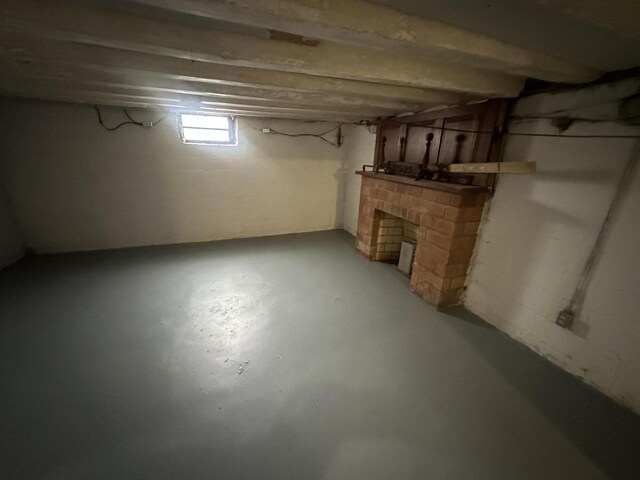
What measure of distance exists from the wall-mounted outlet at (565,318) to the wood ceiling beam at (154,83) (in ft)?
7.01

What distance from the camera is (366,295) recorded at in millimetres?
2662

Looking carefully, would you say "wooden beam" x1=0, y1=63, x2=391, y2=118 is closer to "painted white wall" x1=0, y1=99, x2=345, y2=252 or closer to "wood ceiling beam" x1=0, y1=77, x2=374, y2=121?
"wood ceiling beam" x1=0, y1=77, x2=374, y2=121

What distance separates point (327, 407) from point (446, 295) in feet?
5.21

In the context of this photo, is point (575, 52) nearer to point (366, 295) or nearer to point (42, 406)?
point (366, 295)

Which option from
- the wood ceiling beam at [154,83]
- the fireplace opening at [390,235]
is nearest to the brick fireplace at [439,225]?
the fireplace opening at [390,235]

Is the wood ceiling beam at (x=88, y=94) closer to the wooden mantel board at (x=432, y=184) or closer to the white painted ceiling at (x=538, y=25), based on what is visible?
the wooden mantel board at (x=432, y=184)

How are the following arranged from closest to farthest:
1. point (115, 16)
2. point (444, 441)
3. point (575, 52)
A: point (115, 16) < point (575, 52) < point (444, 441)

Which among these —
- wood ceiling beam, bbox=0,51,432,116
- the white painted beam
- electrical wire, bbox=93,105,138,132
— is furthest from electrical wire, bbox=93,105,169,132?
wood ceiling beam, bbox=0,51,432,116

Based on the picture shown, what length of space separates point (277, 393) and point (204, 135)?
3509 mm

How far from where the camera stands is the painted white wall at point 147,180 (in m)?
3.02

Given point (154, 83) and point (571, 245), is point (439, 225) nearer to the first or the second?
point (571, 245)

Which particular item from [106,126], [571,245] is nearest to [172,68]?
[106,126]

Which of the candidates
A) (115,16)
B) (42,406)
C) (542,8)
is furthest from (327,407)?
(115,16)

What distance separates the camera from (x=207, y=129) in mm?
3641
